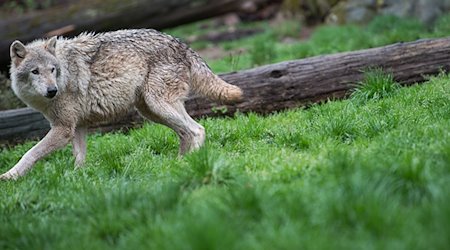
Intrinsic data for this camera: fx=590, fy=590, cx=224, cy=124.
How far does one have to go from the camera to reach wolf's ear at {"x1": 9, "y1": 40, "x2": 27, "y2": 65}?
702 cm

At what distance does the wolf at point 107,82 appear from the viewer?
700cm

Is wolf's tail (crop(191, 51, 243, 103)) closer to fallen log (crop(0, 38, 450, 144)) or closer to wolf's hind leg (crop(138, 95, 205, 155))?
wolf's hind leg (crop(138, 95, 205, 155))

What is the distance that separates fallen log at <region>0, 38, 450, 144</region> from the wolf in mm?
1159

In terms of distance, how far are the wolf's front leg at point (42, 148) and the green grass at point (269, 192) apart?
139 millimetres

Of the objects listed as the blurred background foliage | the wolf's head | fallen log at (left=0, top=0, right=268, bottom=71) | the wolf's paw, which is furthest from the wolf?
fallen log at (left=0, top=0, right=268, bottom=71)

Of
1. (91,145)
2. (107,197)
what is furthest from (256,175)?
(91,145)

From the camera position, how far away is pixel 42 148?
6898mm

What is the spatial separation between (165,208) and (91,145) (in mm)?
3736

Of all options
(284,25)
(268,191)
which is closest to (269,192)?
(268,191)

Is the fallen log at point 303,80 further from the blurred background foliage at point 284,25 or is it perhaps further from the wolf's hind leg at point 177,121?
the wolf's hind leg at point 177,121

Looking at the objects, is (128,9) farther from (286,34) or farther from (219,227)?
(219,227)

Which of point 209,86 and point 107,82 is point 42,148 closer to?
point 107,82

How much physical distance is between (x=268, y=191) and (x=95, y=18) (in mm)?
9945

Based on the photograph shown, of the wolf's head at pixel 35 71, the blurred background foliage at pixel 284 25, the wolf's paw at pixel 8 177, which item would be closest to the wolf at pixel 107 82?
the wolf's head at pixel 35 71
